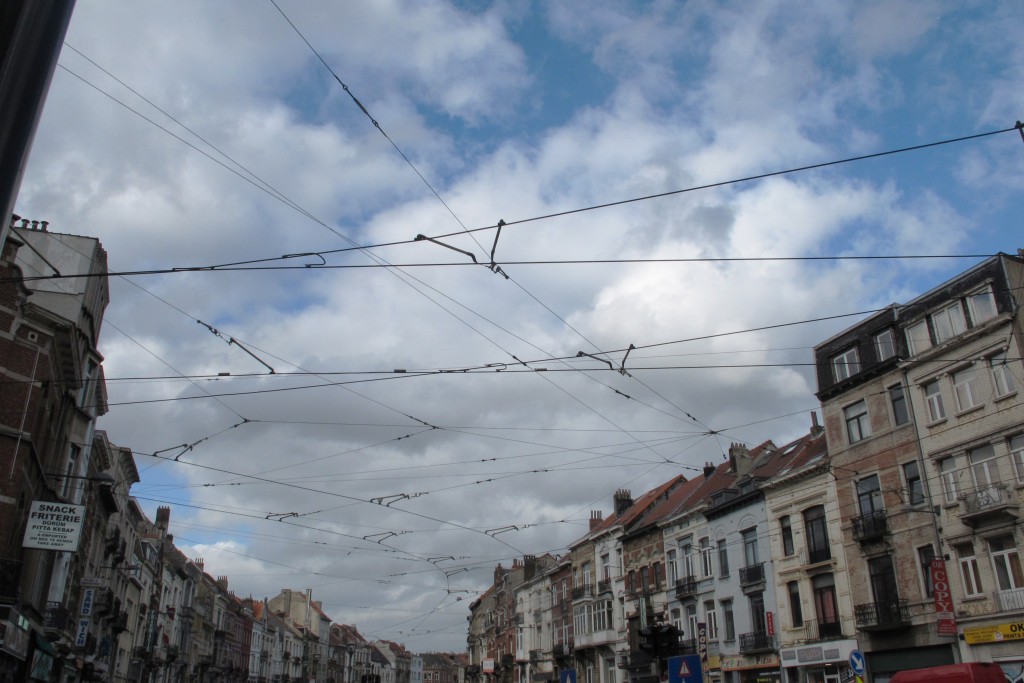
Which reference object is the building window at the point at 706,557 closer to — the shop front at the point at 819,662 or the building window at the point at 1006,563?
the shop front at the point at 819,662

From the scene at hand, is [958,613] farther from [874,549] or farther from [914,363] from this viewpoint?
[914,363]

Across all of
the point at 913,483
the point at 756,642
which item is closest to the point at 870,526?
the point at 913,483

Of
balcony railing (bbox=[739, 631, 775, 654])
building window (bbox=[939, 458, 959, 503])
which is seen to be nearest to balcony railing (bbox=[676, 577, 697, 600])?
balcony railing (bbox=[739, 631, 775, 654])

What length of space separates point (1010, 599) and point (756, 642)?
13466mm

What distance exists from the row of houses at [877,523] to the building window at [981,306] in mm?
50

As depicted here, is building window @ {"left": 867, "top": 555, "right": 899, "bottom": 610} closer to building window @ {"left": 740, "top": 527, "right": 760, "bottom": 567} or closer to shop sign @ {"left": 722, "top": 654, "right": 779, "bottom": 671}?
shop sign @ {"left": 722, "top": 654, "right": 779, "bottom": 671}

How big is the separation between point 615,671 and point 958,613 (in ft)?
92.5

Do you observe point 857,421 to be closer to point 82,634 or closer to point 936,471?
point 936,471

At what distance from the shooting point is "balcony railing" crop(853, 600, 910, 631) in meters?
29.4

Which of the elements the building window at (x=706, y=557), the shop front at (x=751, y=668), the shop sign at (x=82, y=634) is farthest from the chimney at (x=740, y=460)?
the shop sign at (x=82, y=634)

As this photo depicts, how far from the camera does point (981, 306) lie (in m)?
28.1

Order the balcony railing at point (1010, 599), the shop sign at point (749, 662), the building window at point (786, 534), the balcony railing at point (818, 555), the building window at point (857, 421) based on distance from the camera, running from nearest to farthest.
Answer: the balcony railing at point (1010, 599)
the building window at point (857, 421)
the balcony railing at point (818, 555)
the shop sign at point (749, 662)
the building window at point (786, 534)

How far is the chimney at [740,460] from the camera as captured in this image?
43594 mm

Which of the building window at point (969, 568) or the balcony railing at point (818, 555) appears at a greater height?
the balcony railing at point (818, 555)
